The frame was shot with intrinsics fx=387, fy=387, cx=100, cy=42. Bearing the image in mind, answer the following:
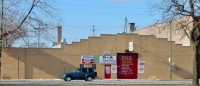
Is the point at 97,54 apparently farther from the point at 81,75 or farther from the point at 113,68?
the point at 81,75

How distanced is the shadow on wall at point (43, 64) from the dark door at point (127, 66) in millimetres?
7990

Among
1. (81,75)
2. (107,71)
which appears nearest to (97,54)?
(107,71)

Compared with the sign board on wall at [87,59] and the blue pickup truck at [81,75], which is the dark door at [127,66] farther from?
the blue pickup truck at [81,75]

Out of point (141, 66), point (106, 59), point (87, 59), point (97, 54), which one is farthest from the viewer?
point (141, 66)

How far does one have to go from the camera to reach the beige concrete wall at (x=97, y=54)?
47906 millimetres

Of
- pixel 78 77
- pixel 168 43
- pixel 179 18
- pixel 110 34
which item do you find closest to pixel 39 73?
pixel 78 77

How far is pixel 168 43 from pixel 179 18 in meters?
23.9

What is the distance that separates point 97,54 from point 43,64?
23.5 feet

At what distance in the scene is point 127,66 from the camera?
52.1 meters

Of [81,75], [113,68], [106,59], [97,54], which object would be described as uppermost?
[97,54]

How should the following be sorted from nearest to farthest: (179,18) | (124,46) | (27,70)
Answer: (179,18), (27,70), (124,46)

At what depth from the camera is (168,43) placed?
52.5m

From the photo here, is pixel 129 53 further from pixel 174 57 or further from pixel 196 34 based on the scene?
pixel 196 34

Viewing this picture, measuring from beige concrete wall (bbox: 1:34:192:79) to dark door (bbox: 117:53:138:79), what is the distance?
31.4 inches
